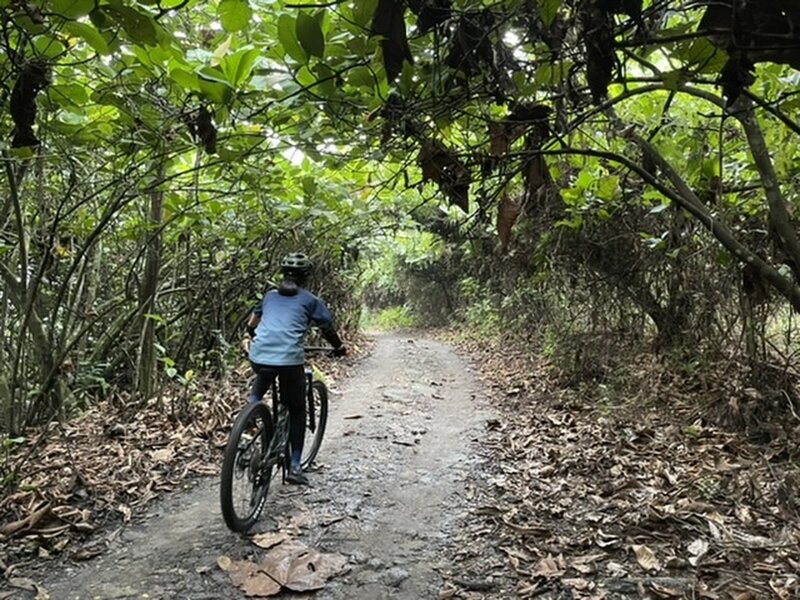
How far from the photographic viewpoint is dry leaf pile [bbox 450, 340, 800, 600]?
10.0 feet

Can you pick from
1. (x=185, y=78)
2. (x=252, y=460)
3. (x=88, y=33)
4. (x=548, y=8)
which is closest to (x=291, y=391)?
(x=252, y=460)

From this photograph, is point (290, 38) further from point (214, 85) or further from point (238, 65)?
point (214, 85)

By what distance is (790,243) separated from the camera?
3109mm

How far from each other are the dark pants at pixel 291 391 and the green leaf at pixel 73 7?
9.66 feet

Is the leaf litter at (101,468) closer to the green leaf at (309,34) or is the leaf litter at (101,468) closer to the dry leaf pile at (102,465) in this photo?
the dry leaf pile at (102,465)

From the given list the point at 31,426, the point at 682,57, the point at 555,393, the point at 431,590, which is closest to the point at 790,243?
the point at 682,57

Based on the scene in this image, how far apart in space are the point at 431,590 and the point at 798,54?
293cm

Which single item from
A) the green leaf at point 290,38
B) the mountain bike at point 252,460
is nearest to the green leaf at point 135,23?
the green leaf at point 290,38

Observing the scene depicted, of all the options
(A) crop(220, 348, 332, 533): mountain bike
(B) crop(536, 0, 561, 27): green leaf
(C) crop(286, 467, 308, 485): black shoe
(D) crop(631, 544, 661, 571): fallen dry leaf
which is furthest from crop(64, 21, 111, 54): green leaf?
(C) crop(286, 467, 308, 485): black shoe

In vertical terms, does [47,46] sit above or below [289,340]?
above

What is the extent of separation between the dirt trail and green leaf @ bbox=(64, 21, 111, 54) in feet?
8.80

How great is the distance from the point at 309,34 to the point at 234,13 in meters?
0.35

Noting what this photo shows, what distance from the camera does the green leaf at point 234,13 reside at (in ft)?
6.67

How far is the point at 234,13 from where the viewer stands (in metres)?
2.06
